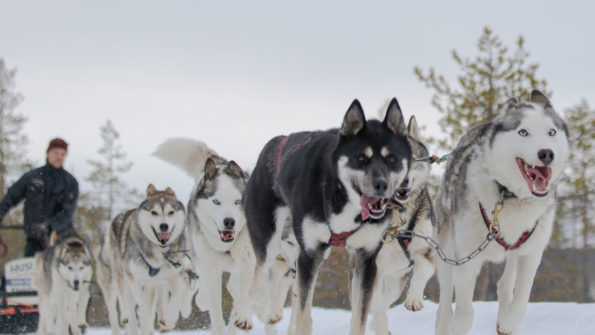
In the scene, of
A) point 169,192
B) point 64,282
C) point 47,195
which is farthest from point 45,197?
point 169,192

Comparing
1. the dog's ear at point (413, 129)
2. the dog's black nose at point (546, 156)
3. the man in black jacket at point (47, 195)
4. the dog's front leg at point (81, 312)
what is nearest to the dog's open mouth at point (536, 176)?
the dog's black nose at point (546, 156)

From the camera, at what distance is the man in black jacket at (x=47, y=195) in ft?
21.2

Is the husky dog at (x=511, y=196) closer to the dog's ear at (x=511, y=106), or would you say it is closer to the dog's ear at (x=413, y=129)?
the dog's ear at (x=511, y=106)

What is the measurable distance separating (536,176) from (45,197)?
505 centimetres

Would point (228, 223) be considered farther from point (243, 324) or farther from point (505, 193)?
point (505, 193)

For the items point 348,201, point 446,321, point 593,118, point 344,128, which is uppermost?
point 593,118

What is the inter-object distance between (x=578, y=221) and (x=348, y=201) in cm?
1580

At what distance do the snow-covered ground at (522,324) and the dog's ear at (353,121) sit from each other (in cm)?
266

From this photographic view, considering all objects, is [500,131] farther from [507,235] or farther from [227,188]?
[227,188]

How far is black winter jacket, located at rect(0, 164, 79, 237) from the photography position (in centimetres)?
647

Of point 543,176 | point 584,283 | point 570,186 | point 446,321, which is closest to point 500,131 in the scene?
point 543,176

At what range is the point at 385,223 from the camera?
344cm

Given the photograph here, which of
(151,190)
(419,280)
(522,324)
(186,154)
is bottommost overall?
(522,324)

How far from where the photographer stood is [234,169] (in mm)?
5184
